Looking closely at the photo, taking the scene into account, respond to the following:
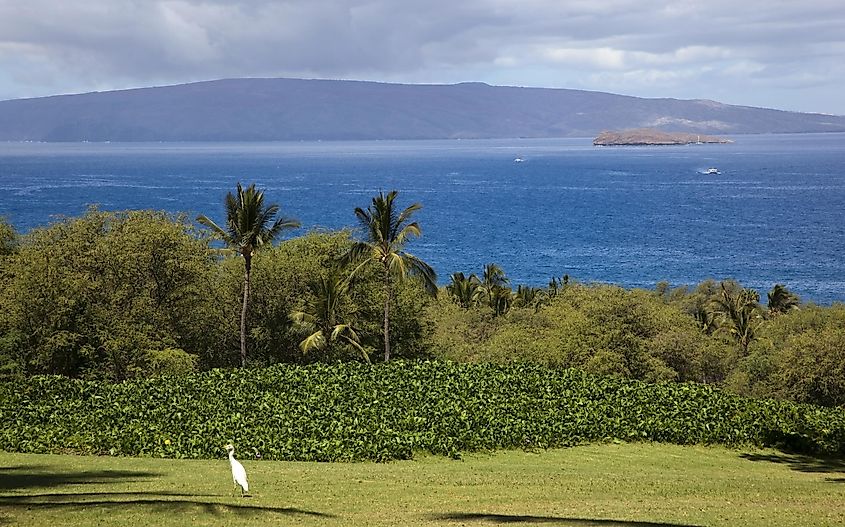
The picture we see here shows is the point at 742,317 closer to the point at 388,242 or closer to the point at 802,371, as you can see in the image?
the point at 802,371

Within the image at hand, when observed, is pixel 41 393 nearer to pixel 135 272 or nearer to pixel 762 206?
pixel 135 272

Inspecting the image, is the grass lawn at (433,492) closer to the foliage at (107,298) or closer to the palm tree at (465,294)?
the foliage at (107,298)

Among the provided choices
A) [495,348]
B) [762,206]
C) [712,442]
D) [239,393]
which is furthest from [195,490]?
[762,206]

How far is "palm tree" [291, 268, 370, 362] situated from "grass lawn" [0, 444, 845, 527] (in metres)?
13.3

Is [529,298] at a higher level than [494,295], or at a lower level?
lower

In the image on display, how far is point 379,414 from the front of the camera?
2655 cm

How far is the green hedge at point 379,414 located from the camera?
76.7 feet

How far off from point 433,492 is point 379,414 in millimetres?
9502

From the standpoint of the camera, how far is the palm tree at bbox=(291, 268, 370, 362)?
36438mm

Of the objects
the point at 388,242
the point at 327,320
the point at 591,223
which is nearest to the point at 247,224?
the point at 327,320

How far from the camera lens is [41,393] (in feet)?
91.5

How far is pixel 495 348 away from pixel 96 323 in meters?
20.0

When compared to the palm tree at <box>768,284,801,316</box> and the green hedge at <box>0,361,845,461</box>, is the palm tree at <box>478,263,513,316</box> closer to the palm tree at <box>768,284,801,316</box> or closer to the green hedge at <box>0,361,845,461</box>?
the palm tree at <box>768,284,801,316</box>

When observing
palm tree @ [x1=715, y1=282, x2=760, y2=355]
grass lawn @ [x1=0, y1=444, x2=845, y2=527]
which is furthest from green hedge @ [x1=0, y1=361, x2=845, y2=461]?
palm tree @ [x1=715, y1=282, x2=760, y2=355]
